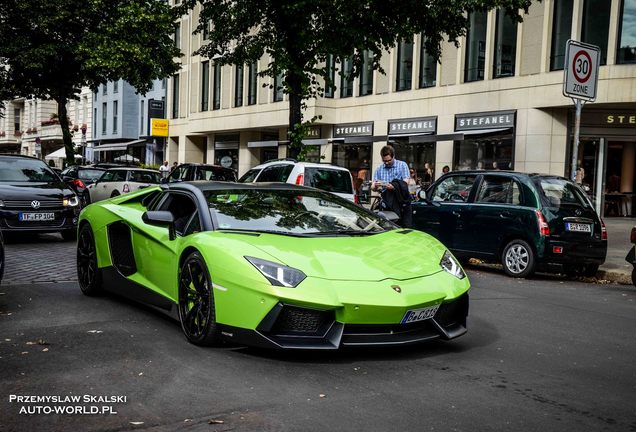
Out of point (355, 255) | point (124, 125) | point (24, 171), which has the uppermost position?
point (124, 125)

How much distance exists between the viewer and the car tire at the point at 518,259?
36.0 ft

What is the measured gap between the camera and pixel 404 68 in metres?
30.8

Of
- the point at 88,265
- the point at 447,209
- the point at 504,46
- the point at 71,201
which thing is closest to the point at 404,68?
the point at 504,46

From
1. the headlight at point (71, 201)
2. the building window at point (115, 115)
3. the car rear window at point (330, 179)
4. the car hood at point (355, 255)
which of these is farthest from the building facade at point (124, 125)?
the car hood at point (355, 255)

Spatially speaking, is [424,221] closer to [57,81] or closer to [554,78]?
[554,78]

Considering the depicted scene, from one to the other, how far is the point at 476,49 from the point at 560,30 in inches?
150

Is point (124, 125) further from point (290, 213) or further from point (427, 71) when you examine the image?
point (290, 213)

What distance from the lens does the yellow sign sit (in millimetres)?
47000

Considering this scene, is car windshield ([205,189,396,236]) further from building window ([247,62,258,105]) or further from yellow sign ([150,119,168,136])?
yellow sign ([150,119,168,136])

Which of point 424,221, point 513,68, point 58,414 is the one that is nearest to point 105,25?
point 513,68

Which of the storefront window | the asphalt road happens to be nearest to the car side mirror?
the asphalt road

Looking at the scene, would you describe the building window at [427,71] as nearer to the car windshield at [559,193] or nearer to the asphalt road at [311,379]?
the car windshield at [559,193]

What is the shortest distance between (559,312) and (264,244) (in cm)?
391

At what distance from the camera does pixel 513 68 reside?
25.9 m
